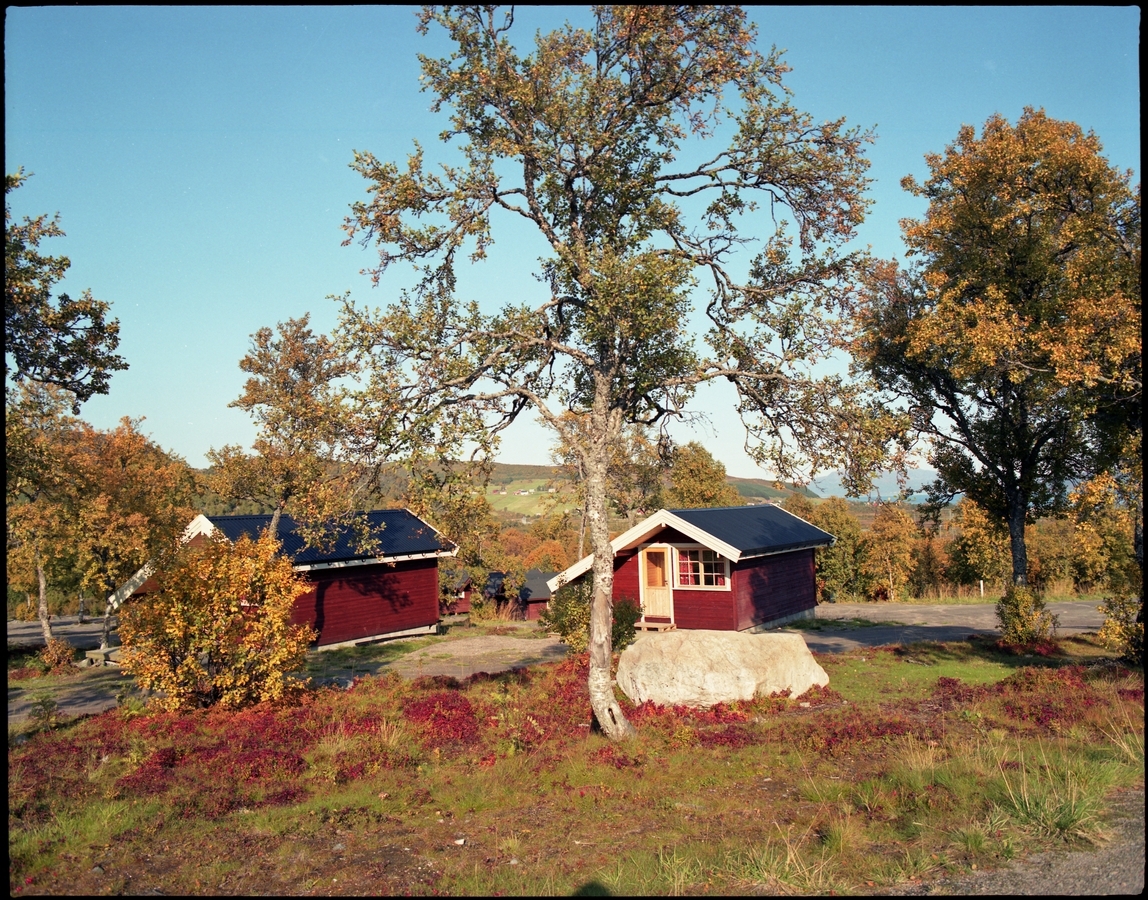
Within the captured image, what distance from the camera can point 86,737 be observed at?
12781 mm

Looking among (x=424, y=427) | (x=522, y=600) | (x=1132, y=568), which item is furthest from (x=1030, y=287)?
(x=522, y=600)

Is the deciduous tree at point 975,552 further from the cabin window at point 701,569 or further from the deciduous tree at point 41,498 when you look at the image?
the deciduous tree at point 41,498

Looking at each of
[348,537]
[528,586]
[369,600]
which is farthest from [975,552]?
[348,537]

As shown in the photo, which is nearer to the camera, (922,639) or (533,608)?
(922,639)

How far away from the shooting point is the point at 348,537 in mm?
30344

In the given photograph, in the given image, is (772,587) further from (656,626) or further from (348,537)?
(348,537)

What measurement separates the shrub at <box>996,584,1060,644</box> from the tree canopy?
577 mm

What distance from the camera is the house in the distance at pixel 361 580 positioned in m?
27.7

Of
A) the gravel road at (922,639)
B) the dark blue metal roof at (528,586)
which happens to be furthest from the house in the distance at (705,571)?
the dark blue metal roof at (528,586)

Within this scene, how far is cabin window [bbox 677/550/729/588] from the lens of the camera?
2962cm

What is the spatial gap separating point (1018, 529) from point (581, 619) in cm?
1301

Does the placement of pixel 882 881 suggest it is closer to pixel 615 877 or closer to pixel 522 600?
pixel 615 877

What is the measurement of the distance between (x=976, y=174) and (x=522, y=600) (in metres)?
37.6

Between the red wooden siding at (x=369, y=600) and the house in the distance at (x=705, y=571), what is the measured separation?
5861mm
